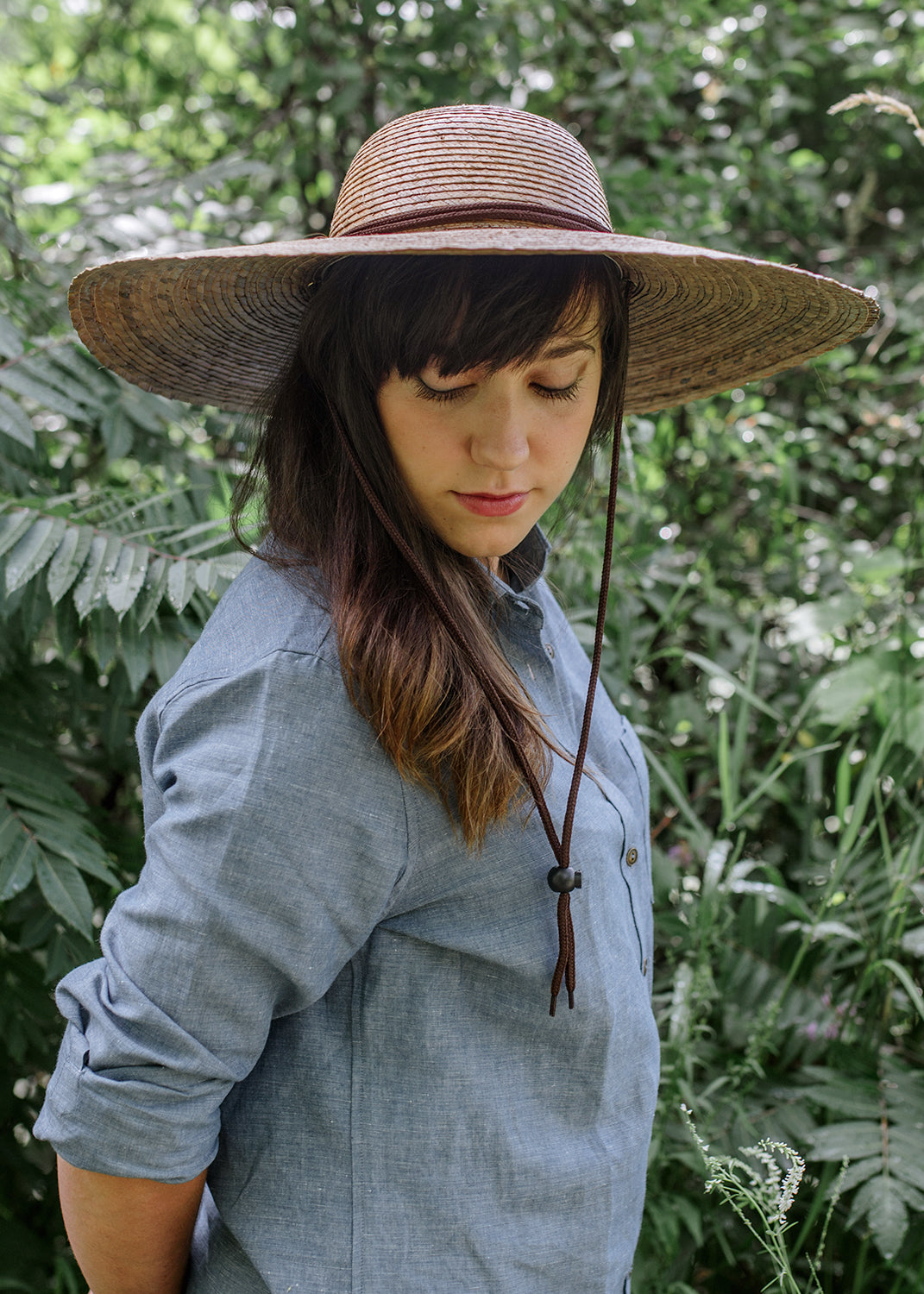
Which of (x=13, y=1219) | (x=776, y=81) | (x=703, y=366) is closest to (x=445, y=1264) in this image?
(x=703, y=366)

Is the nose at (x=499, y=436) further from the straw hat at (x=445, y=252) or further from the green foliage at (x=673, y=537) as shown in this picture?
the green foliage at (x=673, y=537)

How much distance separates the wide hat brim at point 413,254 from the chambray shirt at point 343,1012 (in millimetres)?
306

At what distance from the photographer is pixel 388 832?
32.5 inches

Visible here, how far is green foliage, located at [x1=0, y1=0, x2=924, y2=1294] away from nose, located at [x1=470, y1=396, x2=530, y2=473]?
65 centimetres

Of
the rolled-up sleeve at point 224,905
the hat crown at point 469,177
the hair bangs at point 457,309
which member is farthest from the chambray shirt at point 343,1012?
the hat crown at point 469,177

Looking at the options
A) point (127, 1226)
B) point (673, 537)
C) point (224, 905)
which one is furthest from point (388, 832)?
point (673, 537)

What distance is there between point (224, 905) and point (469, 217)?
62 centimetres

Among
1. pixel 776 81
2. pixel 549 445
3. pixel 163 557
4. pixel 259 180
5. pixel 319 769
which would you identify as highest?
pixel 776 81

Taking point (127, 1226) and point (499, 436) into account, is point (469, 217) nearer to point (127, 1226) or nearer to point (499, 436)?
point (499, 436)

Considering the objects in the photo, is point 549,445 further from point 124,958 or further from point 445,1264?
point 445,1264

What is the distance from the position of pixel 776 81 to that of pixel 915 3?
1.34ft

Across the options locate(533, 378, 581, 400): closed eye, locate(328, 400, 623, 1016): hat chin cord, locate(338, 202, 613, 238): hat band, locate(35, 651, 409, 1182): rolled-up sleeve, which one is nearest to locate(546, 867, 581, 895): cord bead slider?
locate(328, 400, 623, 1016): hat chin cord

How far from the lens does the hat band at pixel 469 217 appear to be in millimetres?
877

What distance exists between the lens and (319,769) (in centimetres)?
80
